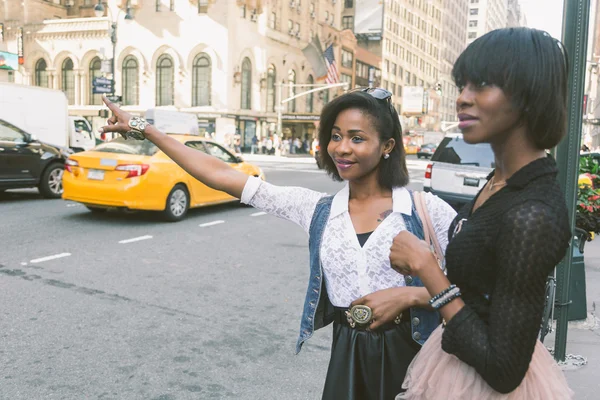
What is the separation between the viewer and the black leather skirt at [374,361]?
1.94 meters

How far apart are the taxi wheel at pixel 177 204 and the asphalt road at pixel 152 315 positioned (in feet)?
2.72

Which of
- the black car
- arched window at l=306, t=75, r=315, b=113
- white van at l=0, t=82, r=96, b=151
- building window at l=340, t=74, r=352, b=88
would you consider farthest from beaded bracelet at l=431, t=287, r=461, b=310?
building window at l=340, t=74, r=352, b=88

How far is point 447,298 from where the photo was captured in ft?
4.48

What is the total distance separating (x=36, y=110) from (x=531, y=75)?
17782 mm

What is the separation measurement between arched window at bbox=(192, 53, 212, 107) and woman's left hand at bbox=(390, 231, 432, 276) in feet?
148

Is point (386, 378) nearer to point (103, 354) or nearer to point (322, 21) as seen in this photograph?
point (103, 354)

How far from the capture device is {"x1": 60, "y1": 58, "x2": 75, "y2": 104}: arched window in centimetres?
4766

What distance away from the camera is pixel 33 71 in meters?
48.1

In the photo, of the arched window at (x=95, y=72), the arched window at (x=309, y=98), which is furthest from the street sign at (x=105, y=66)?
the arched window at (x=309, y=98)

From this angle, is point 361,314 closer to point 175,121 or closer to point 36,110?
point 175,121

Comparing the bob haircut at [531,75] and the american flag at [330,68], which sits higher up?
the american flag at [330,68]

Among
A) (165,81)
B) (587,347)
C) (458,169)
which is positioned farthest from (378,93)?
(165,81)

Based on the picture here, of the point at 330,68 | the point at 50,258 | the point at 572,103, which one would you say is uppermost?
the point at 330,68

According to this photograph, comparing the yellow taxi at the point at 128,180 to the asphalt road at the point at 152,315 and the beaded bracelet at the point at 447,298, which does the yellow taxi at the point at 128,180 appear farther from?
the beaded bracelet at the point at 447,298
